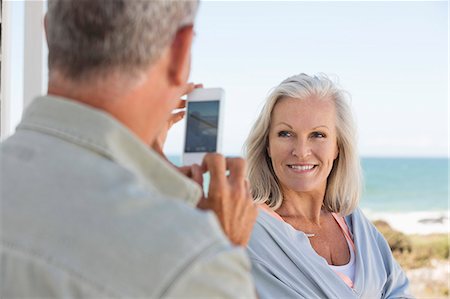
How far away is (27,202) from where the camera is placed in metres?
0.80

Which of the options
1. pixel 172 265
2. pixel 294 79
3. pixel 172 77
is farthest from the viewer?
pixel 294 79

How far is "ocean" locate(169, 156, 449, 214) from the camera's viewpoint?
19922 mm

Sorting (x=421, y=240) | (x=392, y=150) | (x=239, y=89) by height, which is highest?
(x=239, y=89)

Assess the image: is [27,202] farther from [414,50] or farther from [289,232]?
[414,50]

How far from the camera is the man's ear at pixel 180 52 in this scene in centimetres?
91

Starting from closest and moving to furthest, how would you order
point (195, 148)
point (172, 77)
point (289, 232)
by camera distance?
1. point (172, 77)
2. point (195, 148)
3. point (289, 232)

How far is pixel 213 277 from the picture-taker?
795mm

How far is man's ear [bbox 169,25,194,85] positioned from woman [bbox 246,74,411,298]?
1381 mm

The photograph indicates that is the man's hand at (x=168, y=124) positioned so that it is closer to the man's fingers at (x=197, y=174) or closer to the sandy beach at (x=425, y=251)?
the man's fingers at (x=197, y=174)

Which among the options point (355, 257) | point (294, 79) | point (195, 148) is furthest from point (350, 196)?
point (195, 148)

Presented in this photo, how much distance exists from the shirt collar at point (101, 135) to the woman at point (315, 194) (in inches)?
54.3

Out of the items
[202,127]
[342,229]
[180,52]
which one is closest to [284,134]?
[342,229]

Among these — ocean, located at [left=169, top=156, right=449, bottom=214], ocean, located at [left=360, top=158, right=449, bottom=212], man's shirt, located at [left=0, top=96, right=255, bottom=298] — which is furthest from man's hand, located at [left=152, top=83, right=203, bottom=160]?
ocean, located at [left=360, top=158, right=449, bottom=212]

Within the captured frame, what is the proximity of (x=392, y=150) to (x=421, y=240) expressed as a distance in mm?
4425
